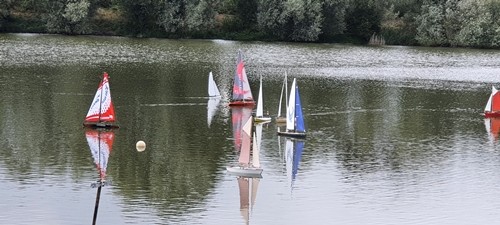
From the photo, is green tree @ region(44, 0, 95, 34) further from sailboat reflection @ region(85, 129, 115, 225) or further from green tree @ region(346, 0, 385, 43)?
sailboat reflection @ region(85, 129, 115, 225)

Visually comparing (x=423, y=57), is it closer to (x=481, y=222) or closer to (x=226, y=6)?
(x=226, y=6)

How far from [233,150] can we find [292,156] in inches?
108

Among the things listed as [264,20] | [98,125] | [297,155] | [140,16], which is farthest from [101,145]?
[264,20]

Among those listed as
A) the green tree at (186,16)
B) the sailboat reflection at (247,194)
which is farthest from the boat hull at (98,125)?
the green tree at (186,16)

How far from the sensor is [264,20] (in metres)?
123

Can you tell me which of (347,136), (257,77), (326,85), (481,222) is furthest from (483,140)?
(257,77)

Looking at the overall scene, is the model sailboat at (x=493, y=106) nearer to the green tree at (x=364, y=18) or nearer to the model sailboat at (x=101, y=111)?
the model sailboat at (x=101, y=111)

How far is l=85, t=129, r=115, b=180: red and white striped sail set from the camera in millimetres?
41062

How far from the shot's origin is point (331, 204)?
3641 cm

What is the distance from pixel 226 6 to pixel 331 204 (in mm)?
93772

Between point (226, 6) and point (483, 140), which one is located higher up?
point (226, 6)

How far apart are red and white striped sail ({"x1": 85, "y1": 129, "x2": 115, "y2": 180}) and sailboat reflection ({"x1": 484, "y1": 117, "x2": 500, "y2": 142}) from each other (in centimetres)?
1989

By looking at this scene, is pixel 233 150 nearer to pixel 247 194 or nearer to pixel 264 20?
pixel 247 194

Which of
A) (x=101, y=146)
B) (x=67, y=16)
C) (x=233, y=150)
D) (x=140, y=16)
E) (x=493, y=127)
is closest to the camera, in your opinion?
(x=101, y=146)
